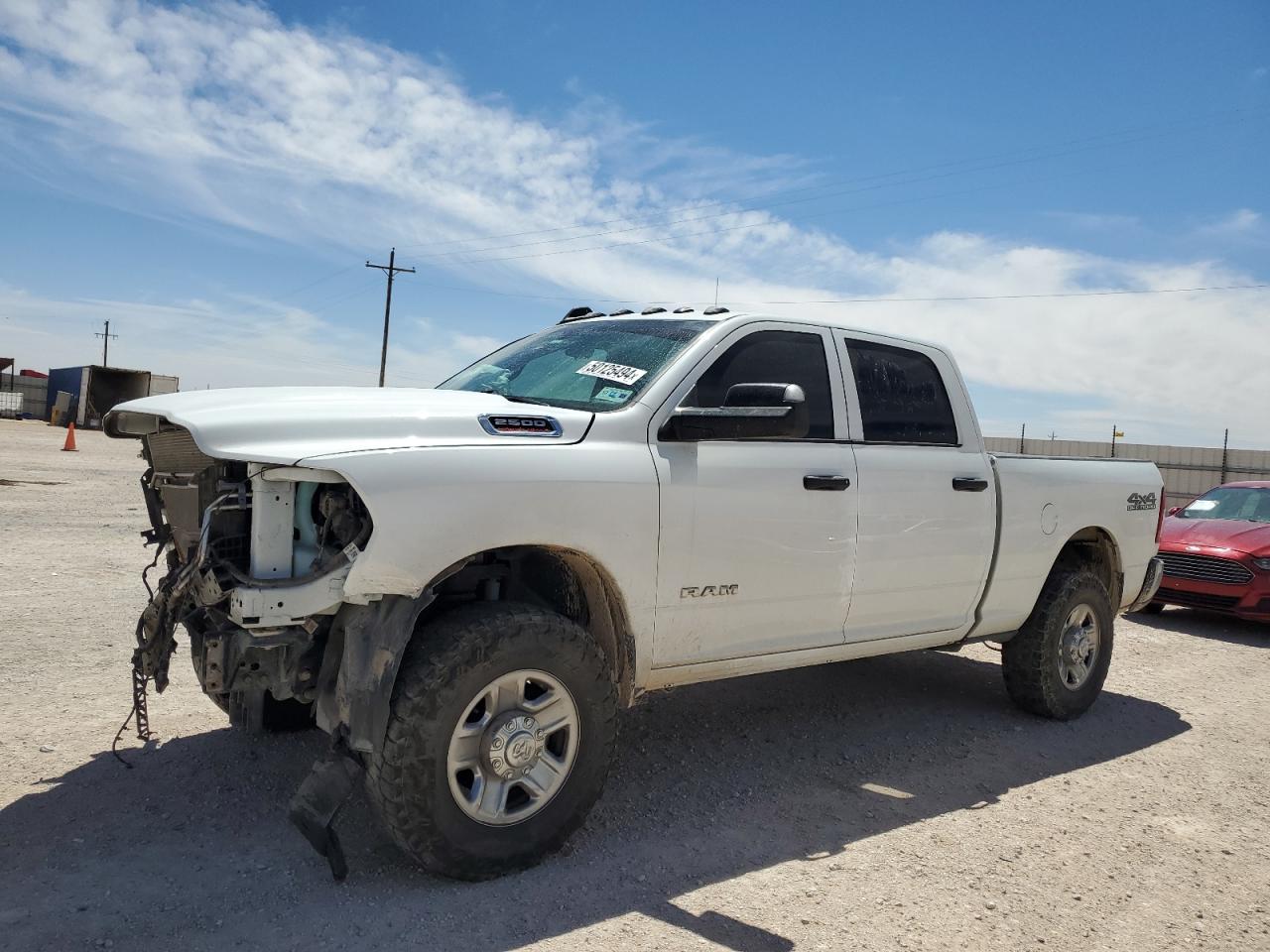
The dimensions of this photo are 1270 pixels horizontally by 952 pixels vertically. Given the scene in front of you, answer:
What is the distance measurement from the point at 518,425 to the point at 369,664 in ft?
3.20

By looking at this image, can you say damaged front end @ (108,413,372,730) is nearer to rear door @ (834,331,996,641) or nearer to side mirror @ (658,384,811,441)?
side mirror @ (658,384,811,441)

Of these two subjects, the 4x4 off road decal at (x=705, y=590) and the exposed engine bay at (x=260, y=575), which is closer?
the exposed engine bay at (x=260, y=575)

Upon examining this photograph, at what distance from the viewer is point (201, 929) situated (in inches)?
119

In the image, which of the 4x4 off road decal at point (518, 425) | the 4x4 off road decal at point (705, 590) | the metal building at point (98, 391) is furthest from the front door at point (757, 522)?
the metal building at point (98, 391)

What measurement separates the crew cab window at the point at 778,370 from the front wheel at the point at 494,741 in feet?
3.96

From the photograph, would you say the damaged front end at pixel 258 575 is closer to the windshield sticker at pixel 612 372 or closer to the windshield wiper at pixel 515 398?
the windshield wiper at pixel 515 398

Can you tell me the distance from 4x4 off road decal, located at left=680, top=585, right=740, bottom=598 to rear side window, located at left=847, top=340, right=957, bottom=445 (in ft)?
3.82

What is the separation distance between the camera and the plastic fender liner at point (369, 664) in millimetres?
3207

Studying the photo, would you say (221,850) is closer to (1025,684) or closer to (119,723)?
(119,723)

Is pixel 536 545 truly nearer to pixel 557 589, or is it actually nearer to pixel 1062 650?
pixel 557 589

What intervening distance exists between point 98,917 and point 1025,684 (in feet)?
15.8

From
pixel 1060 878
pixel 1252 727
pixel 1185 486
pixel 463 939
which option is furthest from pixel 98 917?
pixel 1185 486

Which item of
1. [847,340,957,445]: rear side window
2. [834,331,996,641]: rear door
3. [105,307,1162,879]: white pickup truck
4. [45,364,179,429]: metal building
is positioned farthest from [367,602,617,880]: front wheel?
[45,364,179,429]: metal building

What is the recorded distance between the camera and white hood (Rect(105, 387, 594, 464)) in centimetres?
310
